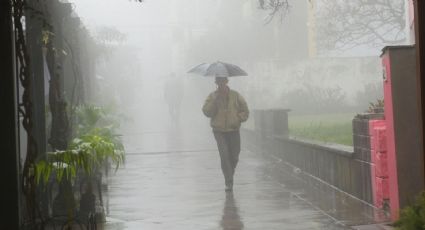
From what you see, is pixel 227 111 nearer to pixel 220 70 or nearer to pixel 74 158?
pixel 220 70

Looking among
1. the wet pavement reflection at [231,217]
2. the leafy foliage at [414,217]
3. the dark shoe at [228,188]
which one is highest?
the leafy foliage at [414,217]

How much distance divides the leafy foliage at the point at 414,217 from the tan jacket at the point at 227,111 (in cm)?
616

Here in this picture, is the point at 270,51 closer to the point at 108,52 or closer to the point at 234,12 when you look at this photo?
the point at 234,12

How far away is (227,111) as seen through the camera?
11641 millimetres

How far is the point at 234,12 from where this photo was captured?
3856 centimetres

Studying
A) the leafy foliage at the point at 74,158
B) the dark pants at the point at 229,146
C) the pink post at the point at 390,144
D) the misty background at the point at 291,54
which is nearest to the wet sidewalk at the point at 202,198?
the dark pants at the point at 229,146

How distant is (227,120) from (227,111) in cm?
15

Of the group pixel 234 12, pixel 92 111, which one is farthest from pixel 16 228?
pixel 234 12

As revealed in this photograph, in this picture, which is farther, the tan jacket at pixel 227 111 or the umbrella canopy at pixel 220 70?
the umbrella canopy at pixel 220 70

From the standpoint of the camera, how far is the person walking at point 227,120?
11594mm

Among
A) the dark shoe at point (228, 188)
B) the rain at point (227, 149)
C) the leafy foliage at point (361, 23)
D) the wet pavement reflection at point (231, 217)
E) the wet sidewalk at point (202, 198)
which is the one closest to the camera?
the rain at point (227, 149)

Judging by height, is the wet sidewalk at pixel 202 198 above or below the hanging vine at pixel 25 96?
below

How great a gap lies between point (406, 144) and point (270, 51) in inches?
1031

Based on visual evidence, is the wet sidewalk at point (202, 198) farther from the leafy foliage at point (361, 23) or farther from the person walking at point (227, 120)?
the leafy foliage at point (361, 23)
